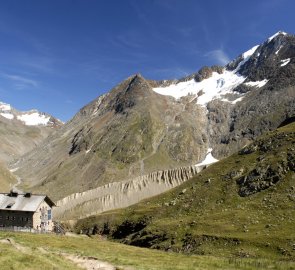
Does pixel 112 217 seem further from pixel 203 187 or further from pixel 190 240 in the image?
pixel 190 240

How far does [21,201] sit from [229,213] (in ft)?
168

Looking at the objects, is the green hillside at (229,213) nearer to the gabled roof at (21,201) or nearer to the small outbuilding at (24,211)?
the small outbuilding at (24,211)

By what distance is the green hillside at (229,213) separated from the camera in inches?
3258

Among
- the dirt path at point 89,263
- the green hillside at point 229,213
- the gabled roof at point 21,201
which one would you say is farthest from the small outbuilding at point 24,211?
the dirt path at point 89,263

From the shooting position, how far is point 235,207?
10512 cm

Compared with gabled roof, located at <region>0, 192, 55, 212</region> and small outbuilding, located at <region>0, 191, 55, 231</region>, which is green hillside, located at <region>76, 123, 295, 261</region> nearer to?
small outbuilding, located at <region>0, 191, 55, 231</region>

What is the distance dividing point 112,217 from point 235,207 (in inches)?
1735

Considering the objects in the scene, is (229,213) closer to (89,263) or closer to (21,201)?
(21,201)

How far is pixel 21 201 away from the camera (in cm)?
10856

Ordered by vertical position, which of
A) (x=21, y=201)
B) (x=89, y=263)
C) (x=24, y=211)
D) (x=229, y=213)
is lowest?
(x=89, y=263)

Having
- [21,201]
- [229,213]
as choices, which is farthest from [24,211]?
[229,213]

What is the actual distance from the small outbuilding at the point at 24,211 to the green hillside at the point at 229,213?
22808 mm

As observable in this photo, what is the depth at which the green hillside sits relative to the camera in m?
82.8

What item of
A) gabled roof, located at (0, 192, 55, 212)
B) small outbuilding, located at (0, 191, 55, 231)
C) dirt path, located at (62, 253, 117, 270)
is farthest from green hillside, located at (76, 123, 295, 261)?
dirt path, located at (62, 253, 117, 270)
